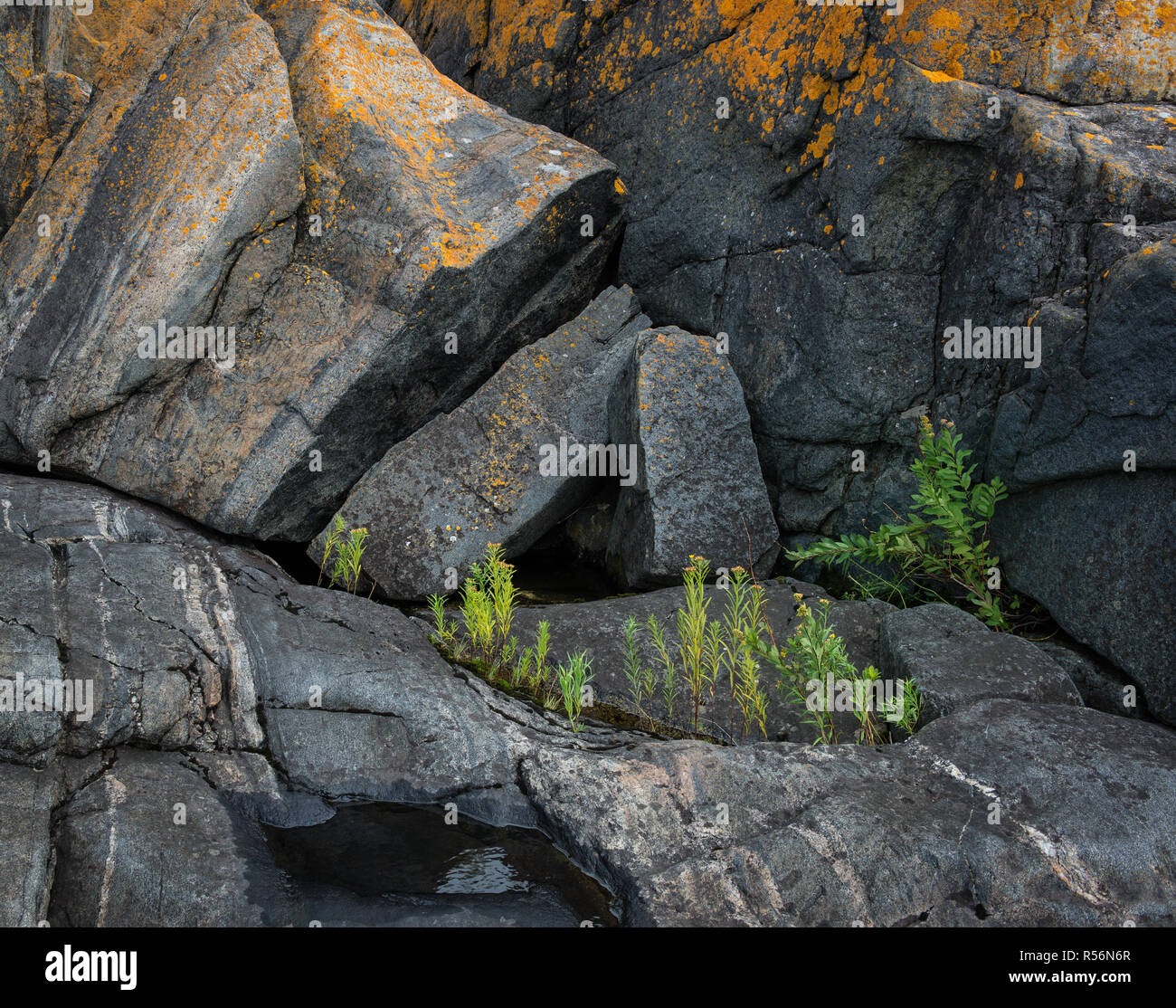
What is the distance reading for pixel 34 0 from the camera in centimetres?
688

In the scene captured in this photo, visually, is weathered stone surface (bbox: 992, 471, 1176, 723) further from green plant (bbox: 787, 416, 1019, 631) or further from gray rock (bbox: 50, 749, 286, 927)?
gray rock (bbox: 50, 749, 286, 927)

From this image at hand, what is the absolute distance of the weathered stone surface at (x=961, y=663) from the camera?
477cm

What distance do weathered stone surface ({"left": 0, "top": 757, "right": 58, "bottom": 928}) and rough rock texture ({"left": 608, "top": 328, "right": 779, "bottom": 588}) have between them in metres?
3.74

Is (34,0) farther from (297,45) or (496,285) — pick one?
(496,285)

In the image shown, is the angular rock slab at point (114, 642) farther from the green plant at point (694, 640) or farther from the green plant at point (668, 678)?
the green plant at point (694, 640)

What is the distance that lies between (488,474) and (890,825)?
12.9 feet

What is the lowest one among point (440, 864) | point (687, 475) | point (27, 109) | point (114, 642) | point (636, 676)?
point (440, 864)

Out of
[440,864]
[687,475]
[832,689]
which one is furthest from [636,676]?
[440,864]

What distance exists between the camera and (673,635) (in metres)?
5.73

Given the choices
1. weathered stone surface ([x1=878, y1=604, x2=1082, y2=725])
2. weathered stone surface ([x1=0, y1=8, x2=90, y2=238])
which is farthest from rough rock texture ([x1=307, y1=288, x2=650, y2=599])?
weathered stone surface ([x1=0, y1=8, x2=90, y2=238])

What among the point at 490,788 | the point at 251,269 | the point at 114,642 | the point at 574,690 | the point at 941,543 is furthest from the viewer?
the point at 251,269

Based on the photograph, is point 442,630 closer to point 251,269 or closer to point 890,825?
point 890,825

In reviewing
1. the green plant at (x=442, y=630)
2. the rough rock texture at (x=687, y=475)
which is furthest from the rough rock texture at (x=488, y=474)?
the green plant at (x=442, y=630)

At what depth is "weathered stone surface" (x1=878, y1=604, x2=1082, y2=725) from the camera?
4.77 metres
